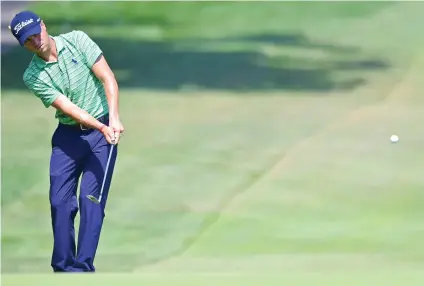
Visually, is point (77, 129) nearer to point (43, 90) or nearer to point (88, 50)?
point (43, 90)

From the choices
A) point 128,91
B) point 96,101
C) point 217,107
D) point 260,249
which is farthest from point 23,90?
point 96,101

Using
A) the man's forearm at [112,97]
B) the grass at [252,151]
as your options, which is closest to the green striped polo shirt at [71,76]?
the man's forearm at [112,97]

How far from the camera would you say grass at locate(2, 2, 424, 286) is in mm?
7402

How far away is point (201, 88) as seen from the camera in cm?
912

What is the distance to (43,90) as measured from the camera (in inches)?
231

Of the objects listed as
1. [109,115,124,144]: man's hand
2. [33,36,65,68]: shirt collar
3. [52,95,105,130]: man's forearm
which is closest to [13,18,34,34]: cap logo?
[33,36,65,68]: shirt collar

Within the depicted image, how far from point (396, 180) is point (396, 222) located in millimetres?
492

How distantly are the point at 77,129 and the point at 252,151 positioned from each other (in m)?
2.63

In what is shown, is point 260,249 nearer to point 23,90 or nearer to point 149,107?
point 149,107

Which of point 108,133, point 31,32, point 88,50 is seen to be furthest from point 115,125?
point 31,32

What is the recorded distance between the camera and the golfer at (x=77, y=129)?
5836 mm

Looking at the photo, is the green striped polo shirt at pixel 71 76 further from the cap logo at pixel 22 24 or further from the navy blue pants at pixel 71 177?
the cap logo at pixel 22 24

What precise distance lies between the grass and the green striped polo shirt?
3.95ft

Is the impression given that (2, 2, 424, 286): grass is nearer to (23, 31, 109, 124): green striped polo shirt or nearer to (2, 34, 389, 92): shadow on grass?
(2, 34, 389, 92): shadow on grass
